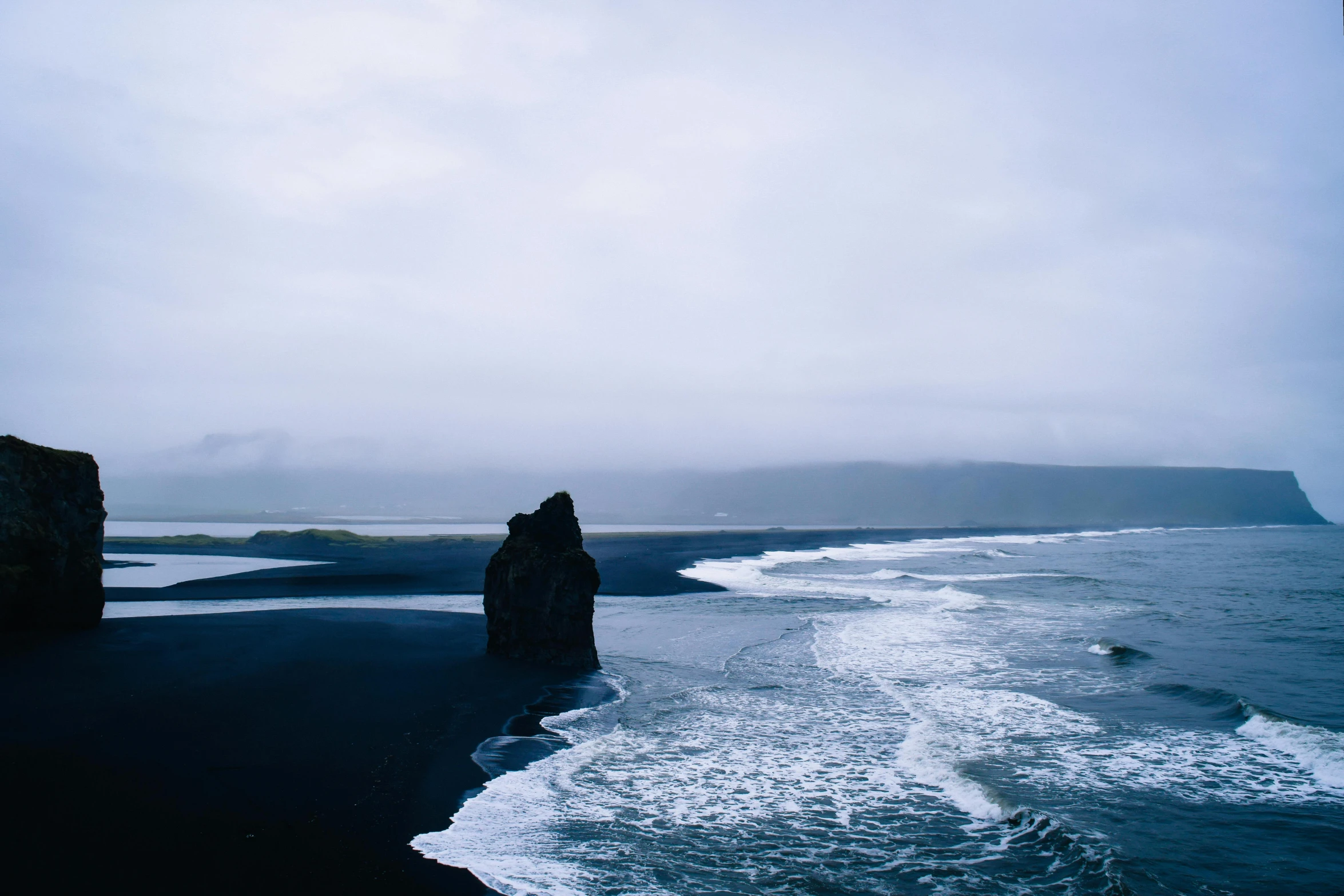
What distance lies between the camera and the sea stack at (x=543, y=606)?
63.7ft

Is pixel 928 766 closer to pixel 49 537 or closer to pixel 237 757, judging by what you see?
pixel 237 757

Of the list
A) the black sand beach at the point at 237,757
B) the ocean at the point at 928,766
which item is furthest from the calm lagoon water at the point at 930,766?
the black sand beach at the point at 237,757

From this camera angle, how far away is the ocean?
8875mm

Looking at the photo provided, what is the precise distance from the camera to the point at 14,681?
550 inches

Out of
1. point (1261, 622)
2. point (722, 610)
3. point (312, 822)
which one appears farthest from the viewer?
point (722, 610)

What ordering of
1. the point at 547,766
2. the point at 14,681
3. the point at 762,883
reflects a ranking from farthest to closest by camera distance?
the point at 14,681 < the point at 547,766 < the point at 762,883

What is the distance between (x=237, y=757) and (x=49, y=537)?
38.4ft

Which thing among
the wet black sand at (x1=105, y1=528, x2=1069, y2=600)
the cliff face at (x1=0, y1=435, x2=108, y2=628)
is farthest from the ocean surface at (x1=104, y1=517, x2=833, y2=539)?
the cliff face at (x1=0, y1=435, x2=108, y2=628)

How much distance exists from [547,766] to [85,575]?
50.9 feet

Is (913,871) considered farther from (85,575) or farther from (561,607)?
(85,575)

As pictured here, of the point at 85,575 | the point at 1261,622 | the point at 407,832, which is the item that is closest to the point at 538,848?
the point at 407,832

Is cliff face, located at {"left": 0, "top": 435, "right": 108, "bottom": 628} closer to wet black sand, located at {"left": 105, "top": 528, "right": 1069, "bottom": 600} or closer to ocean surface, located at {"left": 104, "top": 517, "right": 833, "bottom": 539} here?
wet black sand, located at {"left": 105, "top": 528, "right": 1069, "bottom": 600}

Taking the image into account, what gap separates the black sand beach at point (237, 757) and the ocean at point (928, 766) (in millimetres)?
943

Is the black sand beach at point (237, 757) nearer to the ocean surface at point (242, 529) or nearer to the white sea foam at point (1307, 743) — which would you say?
the white sea foam at point (1307, 743)
